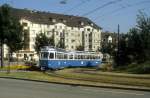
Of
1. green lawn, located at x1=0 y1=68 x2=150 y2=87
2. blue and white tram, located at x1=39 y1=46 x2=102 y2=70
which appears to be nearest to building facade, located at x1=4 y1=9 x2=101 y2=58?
blue and white tram, located at x1=39 y1=46 x2=102 y2=70

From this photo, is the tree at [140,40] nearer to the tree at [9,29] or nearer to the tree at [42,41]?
the tree at [9,29]

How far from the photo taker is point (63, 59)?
60625 mm

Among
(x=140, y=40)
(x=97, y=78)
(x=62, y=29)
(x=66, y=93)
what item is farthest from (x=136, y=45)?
(x=62, y=29)

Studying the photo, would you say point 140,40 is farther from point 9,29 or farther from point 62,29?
point 62,29

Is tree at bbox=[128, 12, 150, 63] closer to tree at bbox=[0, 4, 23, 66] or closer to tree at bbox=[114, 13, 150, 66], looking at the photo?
tree at bbox=[114, 13, 150, 66]

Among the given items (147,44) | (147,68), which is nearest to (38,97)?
(147,68)

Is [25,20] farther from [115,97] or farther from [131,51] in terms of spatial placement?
[115,97]

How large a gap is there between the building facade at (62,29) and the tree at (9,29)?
7471 cm

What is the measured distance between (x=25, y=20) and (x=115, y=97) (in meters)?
120

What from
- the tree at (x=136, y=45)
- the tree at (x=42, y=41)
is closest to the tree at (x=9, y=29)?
the tree at (x=136, y=45)

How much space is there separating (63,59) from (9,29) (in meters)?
8.43

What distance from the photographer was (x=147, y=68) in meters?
47.0

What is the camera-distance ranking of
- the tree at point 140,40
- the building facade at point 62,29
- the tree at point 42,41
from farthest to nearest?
1. the building facade at point 62,29
2. the tree at point 42,41
3. the tree at point 140,40

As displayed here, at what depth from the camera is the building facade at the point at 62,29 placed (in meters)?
140
